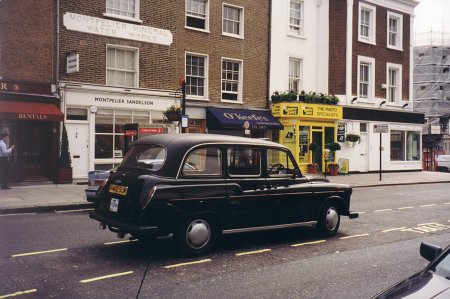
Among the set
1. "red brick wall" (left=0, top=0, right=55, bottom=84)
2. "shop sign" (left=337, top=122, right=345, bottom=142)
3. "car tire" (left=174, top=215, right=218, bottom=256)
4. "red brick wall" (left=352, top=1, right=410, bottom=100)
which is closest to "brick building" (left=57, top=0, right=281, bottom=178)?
"red brick wall" (left=0, top=0, right=55, bottom=84)

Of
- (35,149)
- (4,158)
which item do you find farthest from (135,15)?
(4,158)

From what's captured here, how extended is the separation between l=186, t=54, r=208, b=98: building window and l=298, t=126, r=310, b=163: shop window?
20.2 feet

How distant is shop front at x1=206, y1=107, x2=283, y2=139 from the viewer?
2072 cm

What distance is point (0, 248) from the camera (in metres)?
7.24

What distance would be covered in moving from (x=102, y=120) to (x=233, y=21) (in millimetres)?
8530

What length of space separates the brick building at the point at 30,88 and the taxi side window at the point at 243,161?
33.7ft

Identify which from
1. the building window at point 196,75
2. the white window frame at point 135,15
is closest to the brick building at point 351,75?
the building window at point 196,75

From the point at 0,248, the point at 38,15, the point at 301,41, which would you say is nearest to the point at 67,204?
the point at 0,248

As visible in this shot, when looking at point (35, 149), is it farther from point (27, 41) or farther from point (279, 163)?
point (279, 163)

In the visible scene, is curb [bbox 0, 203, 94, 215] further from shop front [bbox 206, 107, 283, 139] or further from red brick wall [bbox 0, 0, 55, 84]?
shop front [bbox 206, 107, 283, 139]

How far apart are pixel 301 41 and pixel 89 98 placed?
12945mm

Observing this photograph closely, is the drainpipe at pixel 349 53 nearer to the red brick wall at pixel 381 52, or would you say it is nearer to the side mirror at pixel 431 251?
the red brick wall at pixel 381 52

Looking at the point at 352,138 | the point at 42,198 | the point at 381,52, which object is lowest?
the point at 42,198

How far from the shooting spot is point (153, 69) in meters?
19.3
